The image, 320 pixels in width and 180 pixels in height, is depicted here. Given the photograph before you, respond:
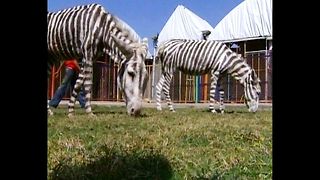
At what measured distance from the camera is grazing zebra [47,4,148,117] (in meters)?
6.32

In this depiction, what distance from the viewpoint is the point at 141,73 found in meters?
6.43

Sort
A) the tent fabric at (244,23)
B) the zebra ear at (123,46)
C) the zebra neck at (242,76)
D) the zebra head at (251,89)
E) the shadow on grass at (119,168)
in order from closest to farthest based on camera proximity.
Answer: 1. the shadow on grass at (119,168)
2. the zebra ear at (123,46)
3. the zebra head at (251,89)
4. the zebra neck at (242,76)
5. the tent fabric at (244,23)

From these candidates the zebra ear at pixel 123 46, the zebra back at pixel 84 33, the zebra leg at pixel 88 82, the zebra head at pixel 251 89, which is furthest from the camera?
the zebra head at pixel 251 89

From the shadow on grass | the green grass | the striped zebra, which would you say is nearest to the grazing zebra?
the striped zebra

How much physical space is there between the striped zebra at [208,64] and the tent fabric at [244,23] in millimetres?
7721

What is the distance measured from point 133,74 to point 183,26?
54.0ft

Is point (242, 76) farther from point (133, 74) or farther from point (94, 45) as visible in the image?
point (94, 45)

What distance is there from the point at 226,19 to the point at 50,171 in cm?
1859

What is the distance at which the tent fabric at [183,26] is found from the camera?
22250 millimetres

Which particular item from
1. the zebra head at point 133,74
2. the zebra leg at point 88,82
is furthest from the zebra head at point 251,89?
the zebra leg at point 88,82

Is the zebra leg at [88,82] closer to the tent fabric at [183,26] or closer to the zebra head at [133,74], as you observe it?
the zebra head at [133,74]

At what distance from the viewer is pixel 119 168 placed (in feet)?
7.09
